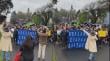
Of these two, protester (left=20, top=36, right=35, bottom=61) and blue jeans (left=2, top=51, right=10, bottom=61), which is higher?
protester (left=20, top=36, right=35, bottom=61)

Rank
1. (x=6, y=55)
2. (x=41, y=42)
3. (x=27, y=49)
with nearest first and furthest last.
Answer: (x=27, y=49) < (x=6, y=55) < (x=41, y=42)

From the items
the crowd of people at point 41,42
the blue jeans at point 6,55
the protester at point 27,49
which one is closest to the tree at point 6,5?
the crowd of people at point 41,42

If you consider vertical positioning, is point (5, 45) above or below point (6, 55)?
above

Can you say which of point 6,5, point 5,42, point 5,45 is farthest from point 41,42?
point 6,5

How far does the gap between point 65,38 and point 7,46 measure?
33.3 ft

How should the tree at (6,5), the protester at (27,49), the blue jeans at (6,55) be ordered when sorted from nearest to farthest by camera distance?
1. the protester at (27,49)
2. the blue jeans at (6,55)
3. the tree at (6,5)

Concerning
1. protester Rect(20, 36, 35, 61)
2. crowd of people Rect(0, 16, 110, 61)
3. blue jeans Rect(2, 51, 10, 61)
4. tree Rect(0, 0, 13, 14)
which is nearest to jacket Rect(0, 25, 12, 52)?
crowd of people Rect(0, 16, 110, 61)

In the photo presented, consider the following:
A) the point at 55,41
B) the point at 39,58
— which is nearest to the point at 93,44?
the point at 39,58

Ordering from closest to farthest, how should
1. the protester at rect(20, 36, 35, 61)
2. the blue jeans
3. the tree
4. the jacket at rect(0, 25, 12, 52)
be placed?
the protester at rect(20, 36, 35, 61) → the jacket at rect(0, 25, 12, 52) → the blue jeans → the tree

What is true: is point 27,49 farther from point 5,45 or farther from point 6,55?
point 6,55

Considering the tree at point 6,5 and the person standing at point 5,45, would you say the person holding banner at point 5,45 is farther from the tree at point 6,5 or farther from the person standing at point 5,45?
the tree at point 6,5

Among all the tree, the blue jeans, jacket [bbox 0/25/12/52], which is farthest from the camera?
the tree

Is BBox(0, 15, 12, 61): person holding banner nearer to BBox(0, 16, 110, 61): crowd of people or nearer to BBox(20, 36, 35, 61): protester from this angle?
BBox(0, 16, 110, 61): crowd of people

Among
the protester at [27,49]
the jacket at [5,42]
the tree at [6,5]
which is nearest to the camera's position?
the protester at [27,49]
